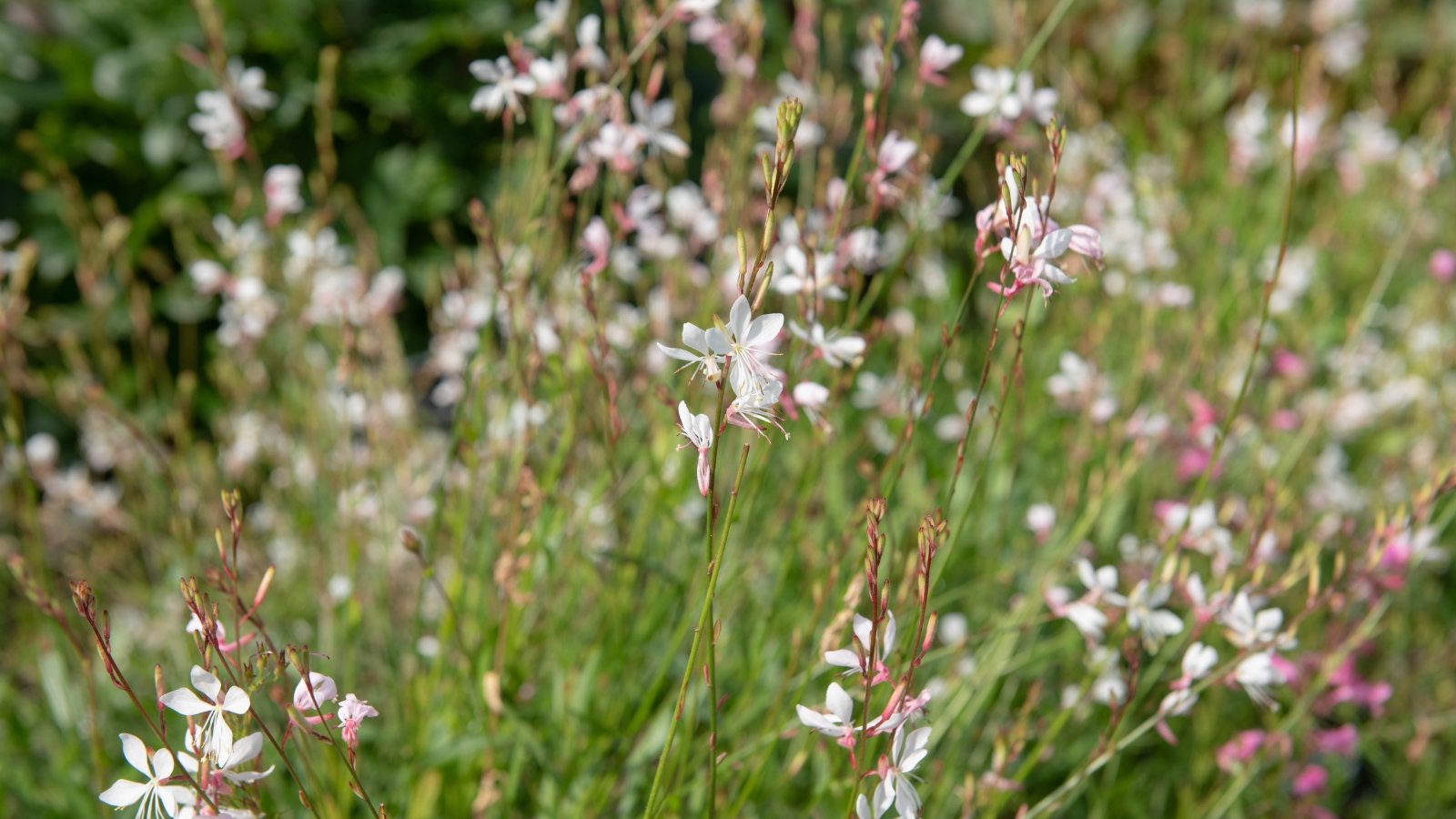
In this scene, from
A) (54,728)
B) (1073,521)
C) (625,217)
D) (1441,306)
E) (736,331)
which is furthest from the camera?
(1441,306)

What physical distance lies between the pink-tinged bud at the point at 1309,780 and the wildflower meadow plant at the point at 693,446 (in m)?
0.01

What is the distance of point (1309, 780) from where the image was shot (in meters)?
1.83

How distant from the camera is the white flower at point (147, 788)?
2.68ft

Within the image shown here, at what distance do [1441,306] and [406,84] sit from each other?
2.86 meters

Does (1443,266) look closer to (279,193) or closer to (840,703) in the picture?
(840,703)

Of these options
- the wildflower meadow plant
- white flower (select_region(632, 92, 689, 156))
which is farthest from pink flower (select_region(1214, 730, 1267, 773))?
white flower (select_region(632, 92, 689, 156))

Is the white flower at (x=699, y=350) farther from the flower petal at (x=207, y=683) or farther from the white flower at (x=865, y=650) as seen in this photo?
the flower petal at (x=207, y=683)

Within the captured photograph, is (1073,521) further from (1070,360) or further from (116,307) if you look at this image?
(116,307)

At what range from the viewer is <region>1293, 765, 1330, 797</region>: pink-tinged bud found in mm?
1823

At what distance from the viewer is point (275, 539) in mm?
2805

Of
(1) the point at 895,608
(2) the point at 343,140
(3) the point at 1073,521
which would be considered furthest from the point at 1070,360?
(2) the point at 343,140

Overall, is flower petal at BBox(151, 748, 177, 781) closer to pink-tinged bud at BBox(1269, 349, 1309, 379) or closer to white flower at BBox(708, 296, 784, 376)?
white flower at BBox(708, 296, 784, 376)

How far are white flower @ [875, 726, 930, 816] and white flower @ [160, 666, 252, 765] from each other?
0.50m

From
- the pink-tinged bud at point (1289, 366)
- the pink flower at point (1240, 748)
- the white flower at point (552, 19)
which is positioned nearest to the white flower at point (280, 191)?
the white flower at point (552, 19)
